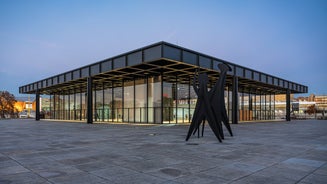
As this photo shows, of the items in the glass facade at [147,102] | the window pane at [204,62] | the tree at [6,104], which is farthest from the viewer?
the tree at [6,104]

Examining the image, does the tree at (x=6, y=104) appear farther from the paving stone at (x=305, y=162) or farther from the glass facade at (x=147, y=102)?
the paving stone at (x=305, y=162)

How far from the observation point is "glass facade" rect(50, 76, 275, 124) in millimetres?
25391

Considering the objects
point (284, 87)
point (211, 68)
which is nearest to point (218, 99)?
point (211, 68)

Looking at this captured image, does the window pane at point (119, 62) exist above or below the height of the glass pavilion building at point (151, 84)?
above

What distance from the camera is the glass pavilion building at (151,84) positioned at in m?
20.6

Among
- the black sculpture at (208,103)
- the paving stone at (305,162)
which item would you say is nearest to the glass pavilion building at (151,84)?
the black sculpture at (208,103)

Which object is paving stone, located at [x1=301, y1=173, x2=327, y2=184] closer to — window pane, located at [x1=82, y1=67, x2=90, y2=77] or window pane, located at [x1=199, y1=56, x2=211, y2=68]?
window pane, located at [x1=199, y1=56, x2=211, y2=68]

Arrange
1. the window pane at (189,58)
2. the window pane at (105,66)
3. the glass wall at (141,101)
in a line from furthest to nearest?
the glass wall at (141,101), the window pane at (105,66), the window pane at (189,58)

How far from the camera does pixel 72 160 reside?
6438 millimetres

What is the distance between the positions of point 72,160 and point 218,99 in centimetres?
733

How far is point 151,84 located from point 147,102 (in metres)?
2.09

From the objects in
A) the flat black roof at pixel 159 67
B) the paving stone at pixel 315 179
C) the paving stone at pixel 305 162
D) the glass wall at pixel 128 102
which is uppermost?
the flat black roof at pixel 159 67

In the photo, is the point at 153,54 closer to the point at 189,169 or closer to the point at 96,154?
the point at 96,154

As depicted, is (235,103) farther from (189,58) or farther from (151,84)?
(151,84)
